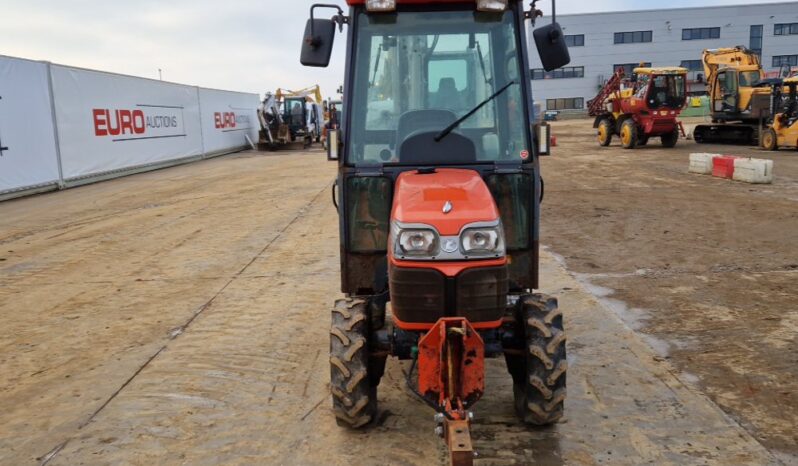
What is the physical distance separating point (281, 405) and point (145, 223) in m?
8.38

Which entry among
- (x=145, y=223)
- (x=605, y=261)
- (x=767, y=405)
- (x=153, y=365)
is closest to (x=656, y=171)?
(x=605, y=261)

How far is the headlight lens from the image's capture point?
10.8 feet

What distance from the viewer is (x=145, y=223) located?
1164 centimetres

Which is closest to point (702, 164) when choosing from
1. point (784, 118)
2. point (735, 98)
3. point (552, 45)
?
point (784, 118)

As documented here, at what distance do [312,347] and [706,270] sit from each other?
4.82m

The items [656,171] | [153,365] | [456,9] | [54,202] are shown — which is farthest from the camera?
[656,171]

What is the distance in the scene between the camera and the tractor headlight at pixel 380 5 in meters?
3.91

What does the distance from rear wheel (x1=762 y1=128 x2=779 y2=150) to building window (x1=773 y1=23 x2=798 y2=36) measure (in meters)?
45.9

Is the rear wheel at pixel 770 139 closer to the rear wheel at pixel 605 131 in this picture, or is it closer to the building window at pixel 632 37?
the rear wheel at pixel 605 131

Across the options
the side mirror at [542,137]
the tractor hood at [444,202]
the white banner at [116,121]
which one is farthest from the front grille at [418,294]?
the white banner at [116,121]

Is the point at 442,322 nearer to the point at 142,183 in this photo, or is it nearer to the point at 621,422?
the point at 621,422

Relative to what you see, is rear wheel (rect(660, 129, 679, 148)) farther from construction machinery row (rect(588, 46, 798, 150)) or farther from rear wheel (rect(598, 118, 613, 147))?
rear wheel (rect(598, 118, 613, 147))

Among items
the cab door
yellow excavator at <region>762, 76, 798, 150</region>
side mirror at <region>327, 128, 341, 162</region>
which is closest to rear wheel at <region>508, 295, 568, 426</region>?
side mirror at <region>327, 128, 341, 162</region>

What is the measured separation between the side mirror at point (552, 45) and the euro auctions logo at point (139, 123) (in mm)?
18090
